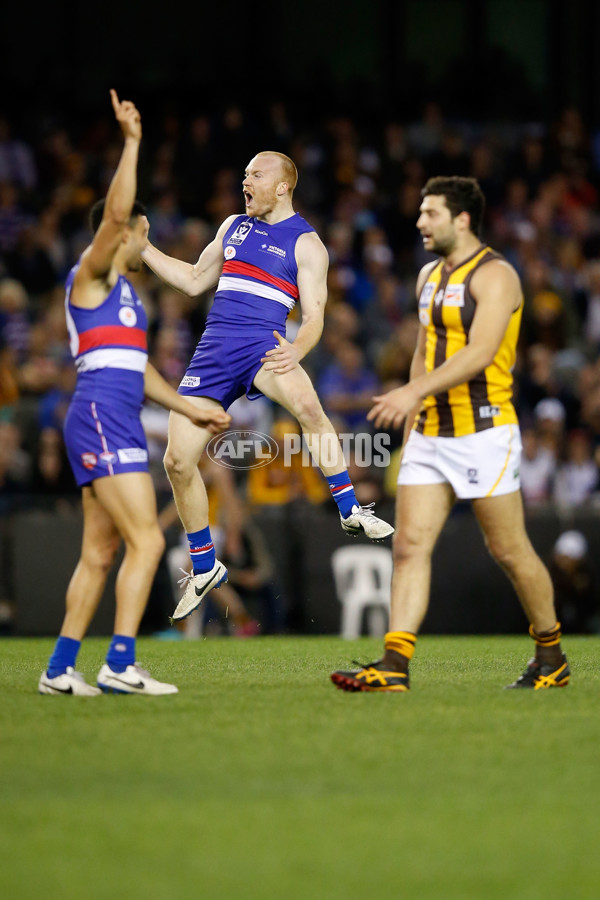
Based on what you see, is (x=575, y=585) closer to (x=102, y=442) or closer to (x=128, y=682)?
(x=128, y=682)

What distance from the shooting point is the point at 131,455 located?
6.07m

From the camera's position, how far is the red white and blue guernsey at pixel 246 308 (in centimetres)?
780

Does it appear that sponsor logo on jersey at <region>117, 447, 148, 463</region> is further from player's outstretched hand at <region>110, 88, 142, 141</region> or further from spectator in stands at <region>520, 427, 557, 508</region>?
spectator in stands at <region>520, 427, 557, 508</region>

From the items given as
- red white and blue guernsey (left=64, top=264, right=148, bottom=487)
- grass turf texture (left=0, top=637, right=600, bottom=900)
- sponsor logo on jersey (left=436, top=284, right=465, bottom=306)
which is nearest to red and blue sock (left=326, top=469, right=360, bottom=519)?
grass turf texture (left=0, top=637, right=600, bottom=900)

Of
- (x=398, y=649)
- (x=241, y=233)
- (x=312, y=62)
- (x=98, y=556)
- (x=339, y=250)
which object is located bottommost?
(x=398, y=649)

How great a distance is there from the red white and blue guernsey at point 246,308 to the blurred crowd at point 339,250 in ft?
14.5

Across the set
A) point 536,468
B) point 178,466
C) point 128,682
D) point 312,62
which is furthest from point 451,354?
point 312,62

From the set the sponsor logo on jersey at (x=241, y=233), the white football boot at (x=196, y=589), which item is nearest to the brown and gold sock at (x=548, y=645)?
the white football boot at (x=196, y=589)

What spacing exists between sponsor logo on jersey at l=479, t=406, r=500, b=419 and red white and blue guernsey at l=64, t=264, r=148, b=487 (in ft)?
5.11

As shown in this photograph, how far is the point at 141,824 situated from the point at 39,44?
18.5 metres

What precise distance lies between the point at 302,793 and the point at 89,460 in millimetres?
2337

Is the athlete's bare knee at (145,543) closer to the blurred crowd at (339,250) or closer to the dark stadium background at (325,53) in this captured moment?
the blurred crowd at (339,250)

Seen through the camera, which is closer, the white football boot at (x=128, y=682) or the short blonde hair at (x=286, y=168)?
the white football boot at (x=128, y=682)

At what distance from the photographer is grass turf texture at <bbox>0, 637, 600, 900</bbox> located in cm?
332
